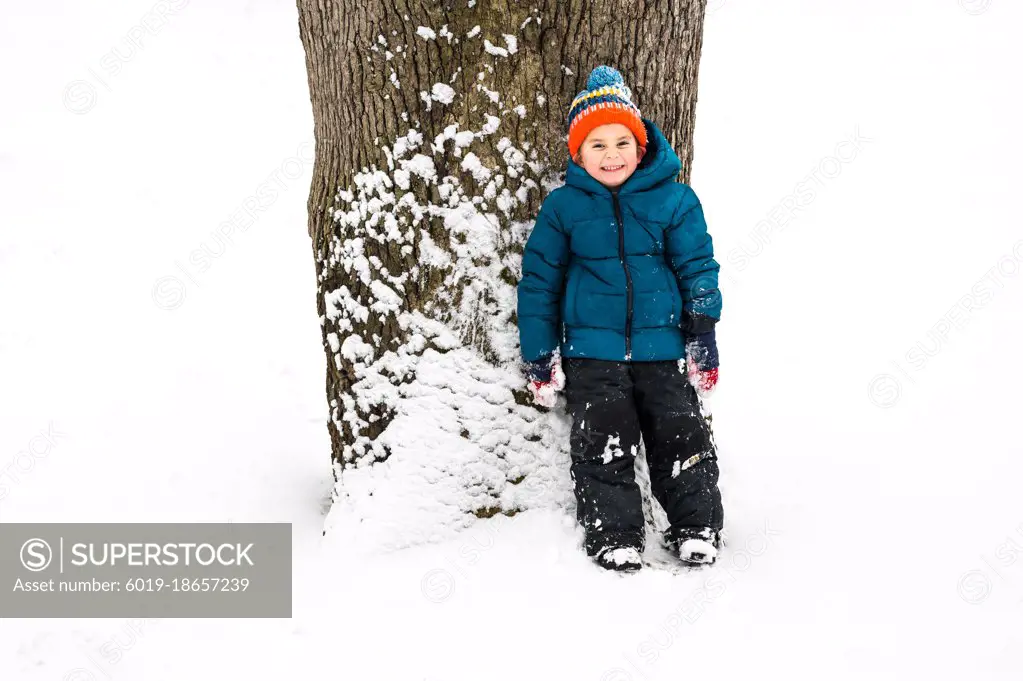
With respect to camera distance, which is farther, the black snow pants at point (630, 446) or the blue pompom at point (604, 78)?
the black snow pants at point (630, 446)

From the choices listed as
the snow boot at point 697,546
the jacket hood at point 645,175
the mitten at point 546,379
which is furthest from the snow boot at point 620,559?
the jacket hood at point 645,175

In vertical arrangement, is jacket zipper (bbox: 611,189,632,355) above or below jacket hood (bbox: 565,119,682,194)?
below

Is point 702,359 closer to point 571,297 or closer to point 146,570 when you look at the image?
point 571,297

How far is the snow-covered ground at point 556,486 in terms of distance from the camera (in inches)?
103

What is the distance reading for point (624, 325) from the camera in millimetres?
2910

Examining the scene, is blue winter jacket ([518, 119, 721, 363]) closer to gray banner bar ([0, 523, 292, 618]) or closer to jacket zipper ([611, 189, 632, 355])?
jacket zipper ([611, 189, 632, 355])

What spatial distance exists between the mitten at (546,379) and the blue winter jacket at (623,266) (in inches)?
1.3

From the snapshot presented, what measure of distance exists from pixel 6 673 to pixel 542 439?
6.06 feet

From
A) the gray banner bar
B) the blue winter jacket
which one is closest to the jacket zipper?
the blue winter jacket

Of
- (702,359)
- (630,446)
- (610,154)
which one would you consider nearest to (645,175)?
(610,154)

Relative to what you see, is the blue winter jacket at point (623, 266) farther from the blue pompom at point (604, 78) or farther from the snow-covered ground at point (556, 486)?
the snow-covered ground at point (556, 486)

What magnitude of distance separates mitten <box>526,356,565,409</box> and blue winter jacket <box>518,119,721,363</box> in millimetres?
34

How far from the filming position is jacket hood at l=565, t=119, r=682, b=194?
2.84 metres

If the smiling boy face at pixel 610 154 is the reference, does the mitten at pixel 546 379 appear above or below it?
below
